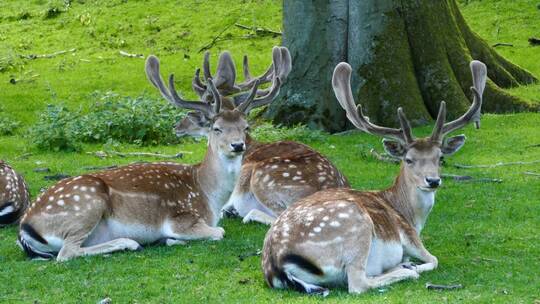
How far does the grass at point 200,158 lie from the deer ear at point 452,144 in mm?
907

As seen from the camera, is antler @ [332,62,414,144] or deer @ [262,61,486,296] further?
antler @ [332,62,414,144]

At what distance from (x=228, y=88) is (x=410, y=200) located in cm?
394

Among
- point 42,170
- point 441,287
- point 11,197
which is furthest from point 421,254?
point 42,170

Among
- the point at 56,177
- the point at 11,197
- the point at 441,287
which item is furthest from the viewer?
the point at 56,177

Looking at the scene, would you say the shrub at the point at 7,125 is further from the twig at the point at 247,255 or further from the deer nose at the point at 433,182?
the deer nose at the point at 433,182

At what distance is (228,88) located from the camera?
11.9 metres

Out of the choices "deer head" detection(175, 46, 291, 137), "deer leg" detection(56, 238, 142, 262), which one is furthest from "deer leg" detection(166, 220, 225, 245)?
"deer head" detection(175, 46, 291, 137)

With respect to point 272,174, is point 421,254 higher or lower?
higher

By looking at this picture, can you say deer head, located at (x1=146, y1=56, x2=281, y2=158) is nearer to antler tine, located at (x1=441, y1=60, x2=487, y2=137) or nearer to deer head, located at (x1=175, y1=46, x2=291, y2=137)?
deer head, located at (x1=175, y1=46, x2=291, y2=137)

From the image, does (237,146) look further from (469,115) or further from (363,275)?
(363,275)

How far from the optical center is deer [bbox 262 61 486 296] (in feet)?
24.3

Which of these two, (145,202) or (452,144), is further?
(145,202)

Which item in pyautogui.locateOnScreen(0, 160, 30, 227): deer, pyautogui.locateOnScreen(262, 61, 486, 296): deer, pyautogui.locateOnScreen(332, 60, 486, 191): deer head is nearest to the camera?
pyautogui.locateOnScreen(262, 61, 486, 296): deer

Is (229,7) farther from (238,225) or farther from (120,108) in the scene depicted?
(238,225)
